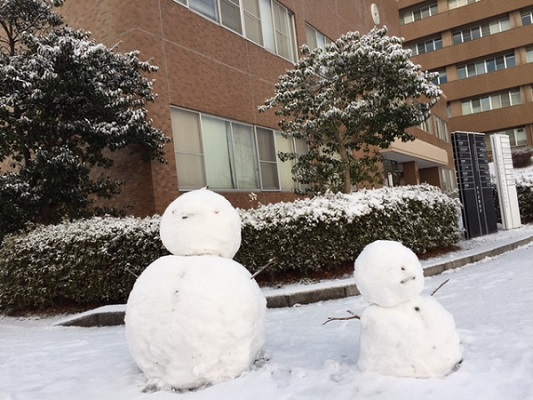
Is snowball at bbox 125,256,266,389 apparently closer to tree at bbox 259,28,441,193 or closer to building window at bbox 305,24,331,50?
tree at bbox 259,28,441,193

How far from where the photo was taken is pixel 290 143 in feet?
46.4

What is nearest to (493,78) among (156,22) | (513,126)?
(513,126)

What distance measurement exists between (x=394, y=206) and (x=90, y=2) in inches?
314

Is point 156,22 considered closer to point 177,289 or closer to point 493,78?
point 177,289

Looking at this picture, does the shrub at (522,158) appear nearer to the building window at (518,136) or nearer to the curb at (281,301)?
the building window at (518,136)

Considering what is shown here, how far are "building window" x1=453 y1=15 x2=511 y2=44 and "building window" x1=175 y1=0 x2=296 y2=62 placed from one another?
96.4ft

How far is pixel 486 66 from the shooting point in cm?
3853

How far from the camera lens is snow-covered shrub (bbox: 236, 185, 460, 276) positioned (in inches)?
287

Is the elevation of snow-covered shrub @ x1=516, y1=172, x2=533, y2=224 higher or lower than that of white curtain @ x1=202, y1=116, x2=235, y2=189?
lower

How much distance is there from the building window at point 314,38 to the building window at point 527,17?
2783cm

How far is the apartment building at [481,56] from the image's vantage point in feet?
121

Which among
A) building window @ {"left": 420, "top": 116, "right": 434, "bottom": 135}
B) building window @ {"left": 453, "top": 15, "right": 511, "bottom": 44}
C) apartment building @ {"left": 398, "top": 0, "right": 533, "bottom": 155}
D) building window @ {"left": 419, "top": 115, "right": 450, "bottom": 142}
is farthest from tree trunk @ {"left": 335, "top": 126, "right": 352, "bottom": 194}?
building window @ {"left": 453, "top": 15, "right": 511, "bottom": 44}

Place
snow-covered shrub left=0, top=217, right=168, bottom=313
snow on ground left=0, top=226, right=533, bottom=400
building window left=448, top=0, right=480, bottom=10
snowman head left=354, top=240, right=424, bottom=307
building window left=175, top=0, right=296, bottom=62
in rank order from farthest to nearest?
building window left=448, top=0, right=480, bottom=10 < building window left=175, top=0, right=296, bottom=62 < snow-covered shrub left=0, top=217, right=168, bottom=313 < snowman head left=354, top=240, right=424, bottom=307 < snow on ground left=0, top=226, right=533, bottom=400

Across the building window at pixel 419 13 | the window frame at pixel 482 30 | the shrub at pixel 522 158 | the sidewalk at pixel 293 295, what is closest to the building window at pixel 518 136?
the shrub at pixel 522 158
